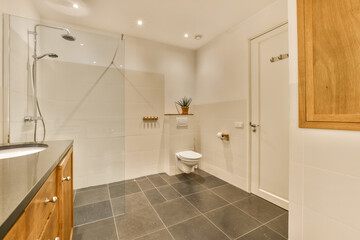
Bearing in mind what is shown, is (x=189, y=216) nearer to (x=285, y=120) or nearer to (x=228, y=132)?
(x=228, y=132)

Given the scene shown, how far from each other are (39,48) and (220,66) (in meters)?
2.55

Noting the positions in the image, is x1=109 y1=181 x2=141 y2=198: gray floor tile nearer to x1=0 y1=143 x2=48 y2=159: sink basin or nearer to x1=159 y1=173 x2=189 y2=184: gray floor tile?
x1=159 y1=173 x2=189 y2=184: gray floor tile

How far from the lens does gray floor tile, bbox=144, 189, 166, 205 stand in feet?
6.72

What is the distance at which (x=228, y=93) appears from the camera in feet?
8.52

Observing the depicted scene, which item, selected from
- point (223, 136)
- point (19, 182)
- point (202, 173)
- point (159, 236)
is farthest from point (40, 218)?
point (202, 173)

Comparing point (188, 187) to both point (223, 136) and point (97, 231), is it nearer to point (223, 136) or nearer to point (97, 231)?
point (223, 136)

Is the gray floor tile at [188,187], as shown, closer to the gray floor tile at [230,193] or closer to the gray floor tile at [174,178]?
the gray floor tile at [174,178]

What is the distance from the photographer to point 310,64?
86cm

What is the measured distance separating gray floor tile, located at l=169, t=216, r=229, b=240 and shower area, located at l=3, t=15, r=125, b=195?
1.22 m

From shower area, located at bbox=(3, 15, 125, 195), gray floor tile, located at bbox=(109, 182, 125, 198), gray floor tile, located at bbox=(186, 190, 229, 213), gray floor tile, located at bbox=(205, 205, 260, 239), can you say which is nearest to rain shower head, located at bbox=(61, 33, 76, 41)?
shower area, located at bbox=(3, 15, 125, 195)

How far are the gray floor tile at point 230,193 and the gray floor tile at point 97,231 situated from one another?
138cm

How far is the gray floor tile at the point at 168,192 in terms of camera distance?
2.17m

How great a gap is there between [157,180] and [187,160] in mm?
621

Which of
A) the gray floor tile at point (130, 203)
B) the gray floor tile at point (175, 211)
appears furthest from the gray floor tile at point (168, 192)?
A: the gray floor tile at point (130, 203)
